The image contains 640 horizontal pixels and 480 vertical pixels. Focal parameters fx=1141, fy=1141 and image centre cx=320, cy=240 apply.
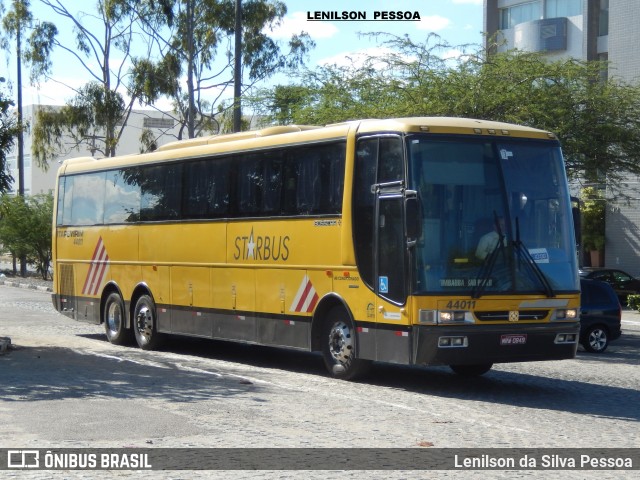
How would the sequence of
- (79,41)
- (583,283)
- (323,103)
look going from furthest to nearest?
(79,41) → (323,103) → (583,283)

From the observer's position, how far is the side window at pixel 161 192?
19688mm

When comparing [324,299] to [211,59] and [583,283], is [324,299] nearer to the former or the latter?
[583,283]

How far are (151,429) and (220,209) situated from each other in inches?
321

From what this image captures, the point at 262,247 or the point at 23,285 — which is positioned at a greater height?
the point at 262,247

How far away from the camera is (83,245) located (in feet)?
75.2

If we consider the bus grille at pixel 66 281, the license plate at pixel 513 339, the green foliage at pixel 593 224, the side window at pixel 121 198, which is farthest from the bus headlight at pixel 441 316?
the green foliage at pixel 593 224

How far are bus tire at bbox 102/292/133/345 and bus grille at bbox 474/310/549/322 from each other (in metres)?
9.02

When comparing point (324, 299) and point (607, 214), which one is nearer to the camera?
point (324, 299)

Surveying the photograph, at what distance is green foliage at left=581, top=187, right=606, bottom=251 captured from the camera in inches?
1759

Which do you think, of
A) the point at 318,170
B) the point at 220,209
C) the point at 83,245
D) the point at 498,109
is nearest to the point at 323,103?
the point at 498,109

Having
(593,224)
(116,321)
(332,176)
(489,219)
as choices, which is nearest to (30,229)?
(593,224)

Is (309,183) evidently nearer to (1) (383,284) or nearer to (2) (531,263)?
(1) (383,284)

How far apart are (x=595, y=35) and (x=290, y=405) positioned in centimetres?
3681

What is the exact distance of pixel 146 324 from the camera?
67.3 feet
